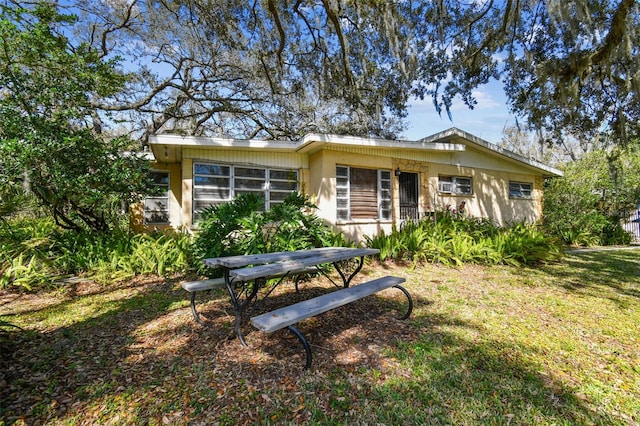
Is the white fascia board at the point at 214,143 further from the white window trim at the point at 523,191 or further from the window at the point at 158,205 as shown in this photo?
the white window trim at the point at 523,191

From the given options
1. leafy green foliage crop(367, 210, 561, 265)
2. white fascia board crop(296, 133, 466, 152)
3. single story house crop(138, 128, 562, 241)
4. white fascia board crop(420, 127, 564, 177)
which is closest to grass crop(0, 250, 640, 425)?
leafy green foliage crop(367, 210, 561, 265)

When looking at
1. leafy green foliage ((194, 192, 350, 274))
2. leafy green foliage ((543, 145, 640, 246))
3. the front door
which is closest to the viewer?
leafy green foliage ((194, 192, 350, 274))

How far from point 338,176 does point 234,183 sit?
304 cm

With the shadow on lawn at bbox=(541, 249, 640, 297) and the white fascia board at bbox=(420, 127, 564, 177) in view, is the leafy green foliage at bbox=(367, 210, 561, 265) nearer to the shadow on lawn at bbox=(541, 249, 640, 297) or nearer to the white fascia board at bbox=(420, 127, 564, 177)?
the shadow on lawn at bbox=(541, 249, 640, 297)

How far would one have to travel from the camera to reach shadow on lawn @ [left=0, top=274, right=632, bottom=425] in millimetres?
2164

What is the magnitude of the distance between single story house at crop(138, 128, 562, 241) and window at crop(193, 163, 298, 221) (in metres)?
0.03

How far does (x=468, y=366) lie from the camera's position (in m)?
2.75

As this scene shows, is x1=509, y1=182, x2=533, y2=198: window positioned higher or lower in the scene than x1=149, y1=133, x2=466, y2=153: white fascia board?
lower

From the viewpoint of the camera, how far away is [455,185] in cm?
1098

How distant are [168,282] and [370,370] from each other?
172 inches

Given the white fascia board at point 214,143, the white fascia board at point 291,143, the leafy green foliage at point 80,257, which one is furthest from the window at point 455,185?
the leafy green foliage at point 80,257

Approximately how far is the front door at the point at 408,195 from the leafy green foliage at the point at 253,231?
5352mm

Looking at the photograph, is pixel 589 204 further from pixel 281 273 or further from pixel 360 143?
pixel 281 273

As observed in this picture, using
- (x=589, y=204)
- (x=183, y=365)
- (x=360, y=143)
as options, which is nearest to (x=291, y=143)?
(x=360, y=143)
